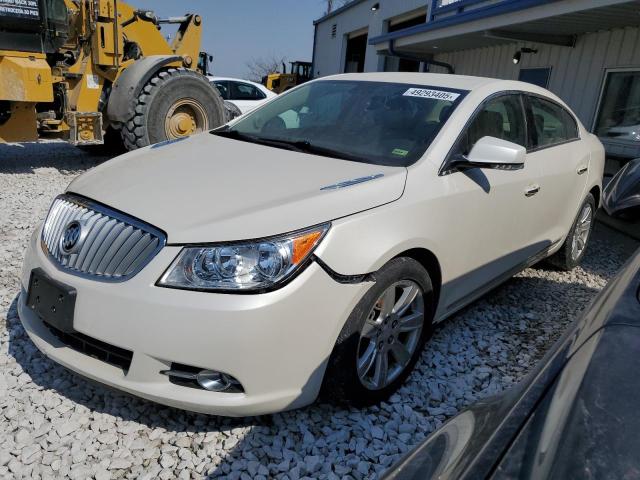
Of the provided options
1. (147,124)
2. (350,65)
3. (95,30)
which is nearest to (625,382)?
(147,124)

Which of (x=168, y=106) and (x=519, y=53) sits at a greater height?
(x=519, y=53)

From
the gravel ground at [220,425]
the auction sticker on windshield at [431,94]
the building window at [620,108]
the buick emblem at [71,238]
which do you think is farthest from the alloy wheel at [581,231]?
the buick emblem at [71,238]

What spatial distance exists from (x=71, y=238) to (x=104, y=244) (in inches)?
8.9

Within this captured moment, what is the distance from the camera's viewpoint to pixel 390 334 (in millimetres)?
2510

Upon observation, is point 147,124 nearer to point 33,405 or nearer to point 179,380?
Result: point 33,405

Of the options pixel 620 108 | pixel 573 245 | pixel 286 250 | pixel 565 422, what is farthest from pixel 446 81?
pixel 620 108

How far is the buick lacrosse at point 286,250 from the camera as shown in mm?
1933

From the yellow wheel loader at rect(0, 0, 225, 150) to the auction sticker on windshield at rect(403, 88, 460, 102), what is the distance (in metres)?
5.15

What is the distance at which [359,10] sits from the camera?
19.9 m

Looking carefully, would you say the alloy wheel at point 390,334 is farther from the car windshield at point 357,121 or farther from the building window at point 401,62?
the building window at point 401,62

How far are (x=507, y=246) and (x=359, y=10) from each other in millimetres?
18980

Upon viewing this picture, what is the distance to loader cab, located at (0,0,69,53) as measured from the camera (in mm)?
6469

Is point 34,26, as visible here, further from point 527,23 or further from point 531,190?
point 527,23

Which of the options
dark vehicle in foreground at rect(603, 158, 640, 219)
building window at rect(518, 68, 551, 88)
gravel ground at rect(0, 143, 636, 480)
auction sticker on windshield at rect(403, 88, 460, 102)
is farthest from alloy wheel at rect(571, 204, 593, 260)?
building window at rect(518, 68, 551, 88)
